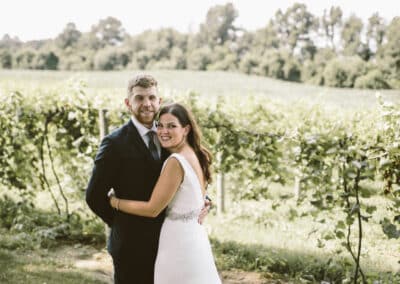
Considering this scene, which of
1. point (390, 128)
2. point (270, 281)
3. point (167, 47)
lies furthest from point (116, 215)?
point (167, 47)

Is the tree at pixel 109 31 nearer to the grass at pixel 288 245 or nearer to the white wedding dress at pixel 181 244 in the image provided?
the grass at pixel 288 245

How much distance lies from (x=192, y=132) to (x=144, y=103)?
41cm

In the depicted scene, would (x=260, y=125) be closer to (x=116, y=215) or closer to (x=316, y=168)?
(x=316, y=168)

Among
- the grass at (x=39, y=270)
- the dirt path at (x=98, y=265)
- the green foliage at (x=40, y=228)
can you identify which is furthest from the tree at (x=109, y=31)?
the grass at (x=39, y=270)

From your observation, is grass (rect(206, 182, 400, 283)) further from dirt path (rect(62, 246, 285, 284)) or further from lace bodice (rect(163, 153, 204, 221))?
lace bodice (rect(163, 153, 204, 221))

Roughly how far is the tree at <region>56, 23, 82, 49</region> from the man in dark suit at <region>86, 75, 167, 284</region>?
1339 inches

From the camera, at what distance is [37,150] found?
24.0 feet

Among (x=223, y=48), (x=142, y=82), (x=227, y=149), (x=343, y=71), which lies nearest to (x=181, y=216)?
(x=142, y=82)

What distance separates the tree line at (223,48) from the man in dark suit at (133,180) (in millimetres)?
21372

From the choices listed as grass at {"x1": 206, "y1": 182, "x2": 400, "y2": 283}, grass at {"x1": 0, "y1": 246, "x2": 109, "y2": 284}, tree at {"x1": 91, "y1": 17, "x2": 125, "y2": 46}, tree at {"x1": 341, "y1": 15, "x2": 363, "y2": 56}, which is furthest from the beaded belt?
tree at {"x1": 91, "y1": 17, "x2": 125, "y2": 46}

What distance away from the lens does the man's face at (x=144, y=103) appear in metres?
3.22

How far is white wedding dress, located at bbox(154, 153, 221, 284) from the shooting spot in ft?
9.95

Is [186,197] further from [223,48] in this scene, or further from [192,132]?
[223,48]

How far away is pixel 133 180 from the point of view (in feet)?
10.3
